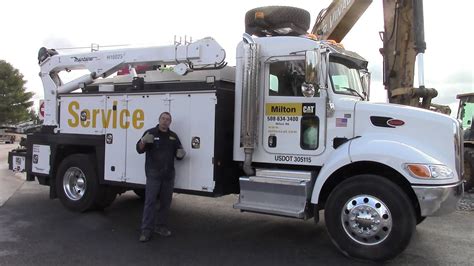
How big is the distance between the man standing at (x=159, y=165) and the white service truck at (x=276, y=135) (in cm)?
34

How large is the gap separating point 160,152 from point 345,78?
2830 mm

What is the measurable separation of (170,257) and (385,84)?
5174 millimetres

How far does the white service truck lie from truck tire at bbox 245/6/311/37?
0.06 feet

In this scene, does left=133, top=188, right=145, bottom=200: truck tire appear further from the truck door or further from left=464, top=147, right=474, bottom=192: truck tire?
left=464, top=147, right=474, bottom=192: truck tire

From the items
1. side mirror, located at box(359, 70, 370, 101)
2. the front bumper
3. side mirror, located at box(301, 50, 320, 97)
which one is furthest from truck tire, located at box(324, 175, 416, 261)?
side mirror, located at box(359, 70, 370, 101)

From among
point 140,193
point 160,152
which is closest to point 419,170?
point 160,152

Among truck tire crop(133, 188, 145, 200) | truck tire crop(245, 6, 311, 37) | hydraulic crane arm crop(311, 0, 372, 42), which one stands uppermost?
hydraulic crane arm crop(311, 0, 372, 42)

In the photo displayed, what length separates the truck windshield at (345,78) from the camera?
22.6 feet

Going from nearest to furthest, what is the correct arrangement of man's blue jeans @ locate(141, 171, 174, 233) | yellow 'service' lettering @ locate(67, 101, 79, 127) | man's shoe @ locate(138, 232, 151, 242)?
man's shoe @ locate(138, 232, 151, 242), man's blue jeans @ locate(141, 171, 174, 233), yellow 'service' lettering @ locate(67, 101, 79, 127)

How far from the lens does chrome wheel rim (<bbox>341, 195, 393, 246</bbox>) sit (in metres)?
6.08

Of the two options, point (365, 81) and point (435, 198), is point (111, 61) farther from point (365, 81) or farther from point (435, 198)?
point (435, 198)

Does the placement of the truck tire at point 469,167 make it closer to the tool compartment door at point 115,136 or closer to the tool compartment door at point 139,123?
the tool compartment door at point 139,123

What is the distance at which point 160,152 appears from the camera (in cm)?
730

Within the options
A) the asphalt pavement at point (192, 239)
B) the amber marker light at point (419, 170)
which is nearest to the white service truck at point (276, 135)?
the amber marker light at point (419, 170)
